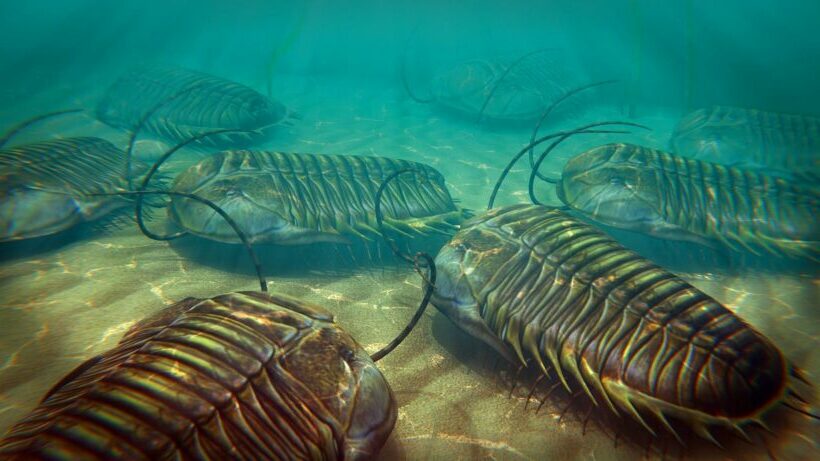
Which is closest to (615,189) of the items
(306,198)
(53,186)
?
(306,198)

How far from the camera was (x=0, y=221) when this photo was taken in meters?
4.38

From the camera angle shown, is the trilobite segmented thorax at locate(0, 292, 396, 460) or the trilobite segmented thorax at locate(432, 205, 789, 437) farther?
the trilobite segmented thorax at locate(432, 205, 789, 437)

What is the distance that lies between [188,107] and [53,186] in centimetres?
550

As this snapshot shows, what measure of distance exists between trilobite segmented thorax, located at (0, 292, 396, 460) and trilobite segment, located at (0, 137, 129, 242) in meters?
3.39

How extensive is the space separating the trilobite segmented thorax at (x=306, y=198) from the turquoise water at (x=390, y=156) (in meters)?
0.56

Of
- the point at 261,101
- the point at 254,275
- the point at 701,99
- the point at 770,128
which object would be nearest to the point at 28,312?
the point at 254,275

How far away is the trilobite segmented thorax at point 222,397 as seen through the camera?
5.32 feet

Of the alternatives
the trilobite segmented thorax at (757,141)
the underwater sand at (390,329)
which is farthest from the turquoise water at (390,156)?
the trilobite segmented thorax at (757,141)

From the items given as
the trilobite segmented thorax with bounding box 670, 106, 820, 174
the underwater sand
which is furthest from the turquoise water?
the trilobite segmented thorax with bounding box 670, 106, 820, 174

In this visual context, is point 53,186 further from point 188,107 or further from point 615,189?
point 615,189

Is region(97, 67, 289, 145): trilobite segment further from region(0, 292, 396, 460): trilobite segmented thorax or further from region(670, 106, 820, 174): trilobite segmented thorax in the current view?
region(670, 106, 820, 174): trilobite segmented thorax

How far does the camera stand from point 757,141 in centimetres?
857

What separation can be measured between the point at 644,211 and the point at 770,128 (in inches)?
262

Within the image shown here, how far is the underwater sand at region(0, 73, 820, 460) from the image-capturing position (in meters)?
2.65
